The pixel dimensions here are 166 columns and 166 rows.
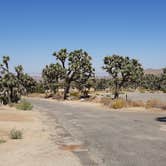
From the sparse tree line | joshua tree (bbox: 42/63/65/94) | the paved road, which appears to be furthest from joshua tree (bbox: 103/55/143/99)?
the paved road

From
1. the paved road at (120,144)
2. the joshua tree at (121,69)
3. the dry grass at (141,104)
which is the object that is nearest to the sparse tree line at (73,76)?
the joshua tree at (121,69)

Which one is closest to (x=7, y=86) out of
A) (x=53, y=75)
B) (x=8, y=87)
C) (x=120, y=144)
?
(x=8, y=87)

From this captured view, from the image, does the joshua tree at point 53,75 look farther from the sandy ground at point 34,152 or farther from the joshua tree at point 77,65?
the sandy ground at point 34,152

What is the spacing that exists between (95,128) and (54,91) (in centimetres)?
5447

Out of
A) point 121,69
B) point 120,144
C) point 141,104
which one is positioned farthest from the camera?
point 121,69

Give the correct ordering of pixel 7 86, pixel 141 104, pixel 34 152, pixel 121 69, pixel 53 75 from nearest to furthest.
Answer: pixel 34 152 < pixel 141 104 < pixel 7 86 < pixel 121 69 < pixel 53 75

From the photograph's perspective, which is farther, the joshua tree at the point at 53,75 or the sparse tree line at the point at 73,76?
the joshua tree at the point at 53,75

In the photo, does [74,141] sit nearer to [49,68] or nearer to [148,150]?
[148,150]

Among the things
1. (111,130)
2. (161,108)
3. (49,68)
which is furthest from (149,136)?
(49,68)

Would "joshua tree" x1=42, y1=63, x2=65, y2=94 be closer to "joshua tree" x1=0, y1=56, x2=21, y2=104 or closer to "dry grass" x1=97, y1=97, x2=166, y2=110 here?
"joshua tree" x1=0, y1=56, x2=21, y2=104

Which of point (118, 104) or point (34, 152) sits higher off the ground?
point (118, 104)

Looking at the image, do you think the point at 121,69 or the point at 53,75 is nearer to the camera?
the point at 121,69

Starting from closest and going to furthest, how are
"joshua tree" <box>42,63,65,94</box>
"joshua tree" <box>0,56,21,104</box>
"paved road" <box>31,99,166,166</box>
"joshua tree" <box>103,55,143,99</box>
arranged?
1. "paved road" <box>31,99,166,166</box>
2. "joshua tree" <box>0,56,21,104</box>
3. "joshua tree" <box>103,55,143,99</box>
4. "joshua tree" <box>42,63,65,94</box>

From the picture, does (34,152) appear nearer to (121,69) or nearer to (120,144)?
(120,144)
